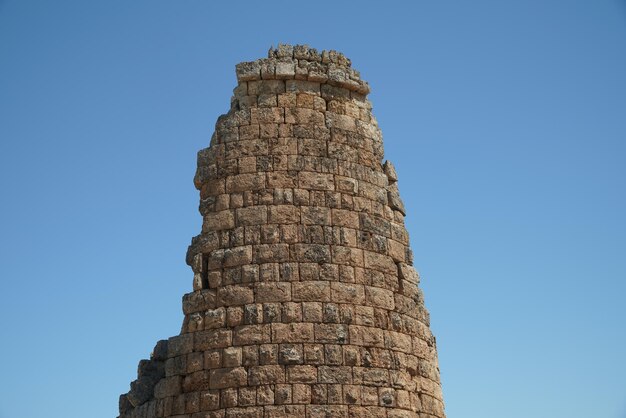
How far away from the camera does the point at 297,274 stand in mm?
9719

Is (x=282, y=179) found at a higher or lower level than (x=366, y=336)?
higher

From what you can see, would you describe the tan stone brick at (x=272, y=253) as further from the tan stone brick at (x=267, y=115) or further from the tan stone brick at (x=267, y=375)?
the tan stone brick at (x=267, y=115)

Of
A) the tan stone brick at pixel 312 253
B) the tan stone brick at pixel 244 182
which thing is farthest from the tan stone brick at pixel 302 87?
the tan stone brick at pixel 312 253

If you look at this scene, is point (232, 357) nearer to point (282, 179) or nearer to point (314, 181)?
point (282, 179)

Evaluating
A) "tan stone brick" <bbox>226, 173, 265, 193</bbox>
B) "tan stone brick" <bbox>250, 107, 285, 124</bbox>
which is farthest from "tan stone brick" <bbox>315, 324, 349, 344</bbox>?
"tan stone brick" <bbox>250, 107, 285, 124</bbox>

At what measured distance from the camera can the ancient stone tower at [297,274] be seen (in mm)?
9398

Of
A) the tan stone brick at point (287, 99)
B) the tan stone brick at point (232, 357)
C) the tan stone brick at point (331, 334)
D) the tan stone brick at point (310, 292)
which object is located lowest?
the tan stone brick at point (232, 357)

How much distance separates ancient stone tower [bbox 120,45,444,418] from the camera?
940cm

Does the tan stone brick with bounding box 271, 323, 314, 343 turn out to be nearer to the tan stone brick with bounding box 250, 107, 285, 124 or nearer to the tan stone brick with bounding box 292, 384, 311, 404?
the tan stone brick with bounding box 292, 384, 311, 404

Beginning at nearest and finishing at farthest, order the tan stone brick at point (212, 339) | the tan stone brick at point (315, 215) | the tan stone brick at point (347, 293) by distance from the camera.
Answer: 1. the tan stone brick at point (212, 339)
2. the tan stone brick at point (347, 293)
3. the tan stone brick at point (315, 215)

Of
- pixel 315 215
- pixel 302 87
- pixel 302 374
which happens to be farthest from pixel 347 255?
pixel 302 87

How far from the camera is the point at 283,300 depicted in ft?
31.5

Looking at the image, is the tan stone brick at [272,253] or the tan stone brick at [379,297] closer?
the tan stone brick at [272,253]

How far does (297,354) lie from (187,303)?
1.64m
